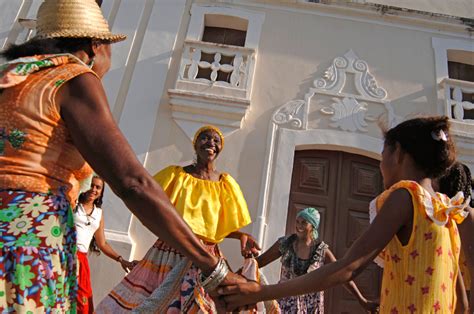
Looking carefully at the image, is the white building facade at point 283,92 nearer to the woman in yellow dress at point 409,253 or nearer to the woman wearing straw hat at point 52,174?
the woman in yellow dress at point 409,253

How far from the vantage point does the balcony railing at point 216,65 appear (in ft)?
22.5

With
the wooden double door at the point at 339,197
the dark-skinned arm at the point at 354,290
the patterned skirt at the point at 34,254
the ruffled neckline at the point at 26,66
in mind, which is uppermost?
the wooden double door at the point at 339,197

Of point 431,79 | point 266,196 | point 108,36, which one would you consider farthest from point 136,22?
point 108,36

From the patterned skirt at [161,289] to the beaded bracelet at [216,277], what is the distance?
144 centimetres

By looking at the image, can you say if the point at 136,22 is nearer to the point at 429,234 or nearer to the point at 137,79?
the point at 137,79

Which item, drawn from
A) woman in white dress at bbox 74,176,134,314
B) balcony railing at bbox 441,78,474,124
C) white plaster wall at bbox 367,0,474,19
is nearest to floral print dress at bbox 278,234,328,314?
woman in white dress at bbox 74,176,134,314

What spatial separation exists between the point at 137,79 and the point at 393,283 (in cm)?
541

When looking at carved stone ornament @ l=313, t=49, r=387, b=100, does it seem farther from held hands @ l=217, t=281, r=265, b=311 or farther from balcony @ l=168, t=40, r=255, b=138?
held hands @ l=217, t=281, r=265, b=311

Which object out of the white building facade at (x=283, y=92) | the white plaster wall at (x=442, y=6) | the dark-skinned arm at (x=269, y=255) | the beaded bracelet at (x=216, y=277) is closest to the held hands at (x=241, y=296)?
the beaded bracelet at (x=216, y=277)

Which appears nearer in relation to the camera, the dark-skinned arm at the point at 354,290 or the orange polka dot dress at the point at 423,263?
the orange polka dot dress at the point at 423,263

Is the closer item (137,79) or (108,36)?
(108,36)

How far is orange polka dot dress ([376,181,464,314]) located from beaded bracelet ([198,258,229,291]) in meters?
0.69

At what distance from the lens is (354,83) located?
7027 millimetres

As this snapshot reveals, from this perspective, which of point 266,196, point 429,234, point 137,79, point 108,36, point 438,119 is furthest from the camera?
point 137,79
